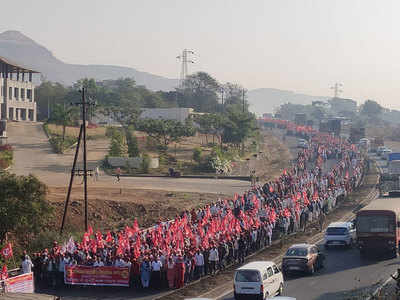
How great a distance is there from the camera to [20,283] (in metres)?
24.9

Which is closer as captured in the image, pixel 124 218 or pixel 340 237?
pixel 340 237

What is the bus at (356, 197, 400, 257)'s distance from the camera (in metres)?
31.9

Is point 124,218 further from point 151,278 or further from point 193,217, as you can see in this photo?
point 151,278

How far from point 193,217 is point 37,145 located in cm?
5284

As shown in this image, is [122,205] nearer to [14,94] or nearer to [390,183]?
[390,183]

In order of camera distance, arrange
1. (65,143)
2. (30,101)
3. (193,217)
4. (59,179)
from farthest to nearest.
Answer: (30,101)
(65,143)
(59,179)
(193,217)

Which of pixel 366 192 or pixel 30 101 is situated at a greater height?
pixel 30 101

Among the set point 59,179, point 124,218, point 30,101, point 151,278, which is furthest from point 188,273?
point 30,101

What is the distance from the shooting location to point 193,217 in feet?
129

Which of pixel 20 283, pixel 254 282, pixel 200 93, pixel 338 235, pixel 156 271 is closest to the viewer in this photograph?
pixel 254 282

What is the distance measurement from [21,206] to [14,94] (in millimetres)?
84465

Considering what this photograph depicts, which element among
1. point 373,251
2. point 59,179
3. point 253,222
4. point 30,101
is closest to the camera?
point 373,251

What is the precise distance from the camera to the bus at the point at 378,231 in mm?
31891

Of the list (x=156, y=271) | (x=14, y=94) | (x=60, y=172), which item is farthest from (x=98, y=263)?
(x=14, y=94)
